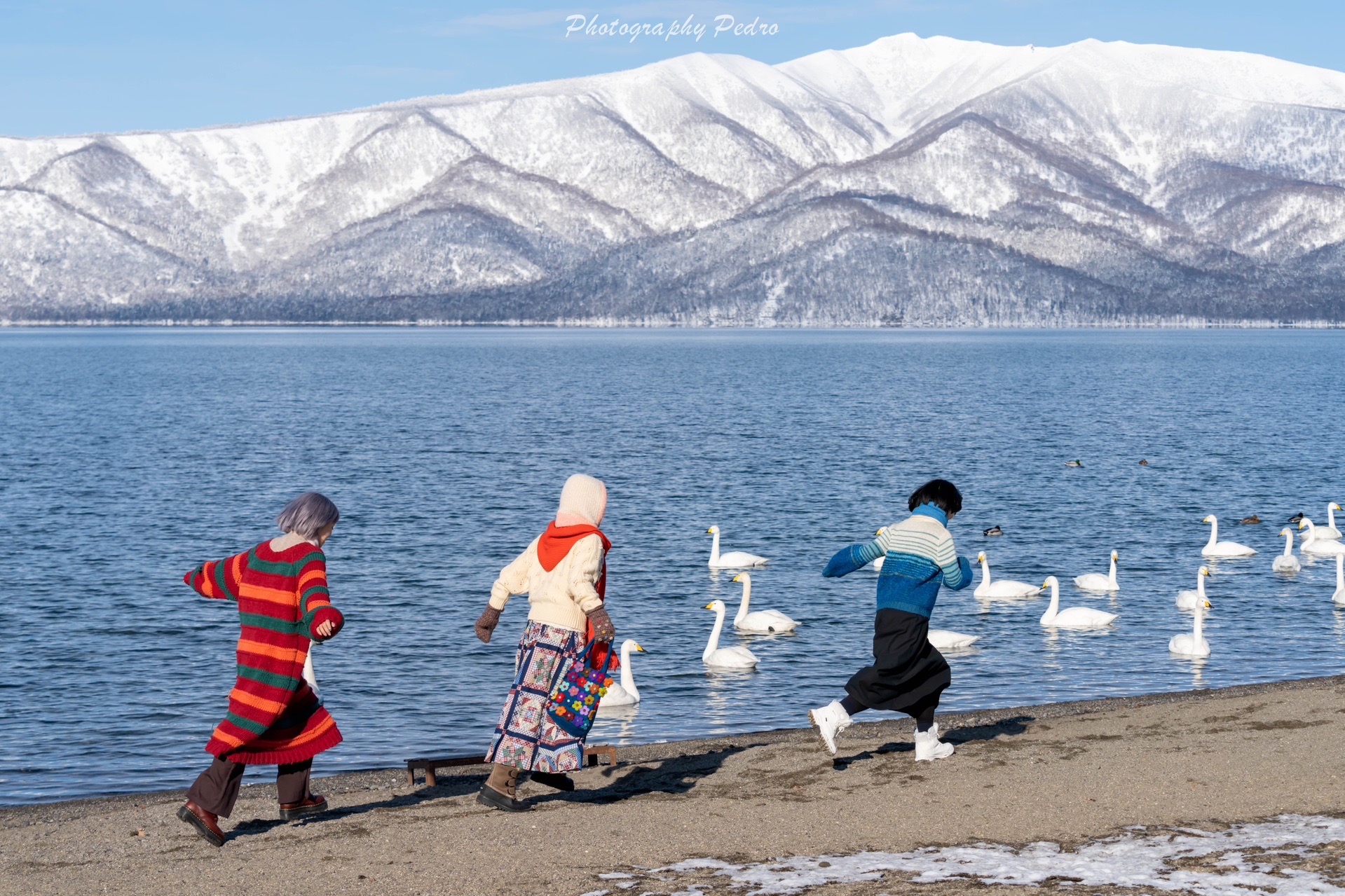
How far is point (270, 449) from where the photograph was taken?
63.5 metres

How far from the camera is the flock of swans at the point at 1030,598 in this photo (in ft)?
71.2

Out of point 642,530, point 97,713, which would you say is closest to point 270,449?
point 642,530

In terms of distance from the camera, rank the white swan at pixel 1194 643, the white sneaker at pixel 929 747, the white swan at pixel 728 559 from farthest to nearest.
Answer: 1. the white swan at pixel 728 559
2. the white swan at pixel 1194 643
3. the white sneaker at pixel 929 747

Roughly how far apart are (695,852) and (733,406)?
83.7 metres

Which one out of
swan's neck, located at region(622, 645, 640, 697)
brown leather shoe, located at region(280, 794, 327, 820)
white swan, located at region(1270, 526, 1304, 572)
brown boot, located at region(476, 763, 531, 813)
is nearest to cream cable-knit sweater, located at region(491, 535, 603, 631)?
brown boot, located at region(476, 763, 531, 813)

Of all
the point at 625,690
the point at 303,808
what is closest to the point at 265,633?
the point at 303,808

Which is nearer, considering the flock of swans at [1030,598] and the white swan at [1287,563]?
the flock of swans at [1030,598]

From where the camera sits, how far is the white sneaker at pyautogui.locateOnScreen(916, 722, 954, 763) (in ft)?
40.4

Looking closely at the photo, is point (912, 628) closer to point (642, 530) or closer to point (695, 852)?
point (695, 852)

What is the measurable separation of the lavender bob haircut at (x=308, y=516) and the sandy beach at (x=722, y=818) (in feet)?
7.49

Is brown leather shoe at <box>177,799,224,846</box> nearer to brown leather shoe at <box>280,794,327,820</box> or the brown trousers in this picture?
the brown trousers

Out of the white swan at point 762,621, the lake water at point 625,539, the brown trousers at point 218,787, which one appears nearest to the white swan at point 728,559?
the lake water at point 625,539

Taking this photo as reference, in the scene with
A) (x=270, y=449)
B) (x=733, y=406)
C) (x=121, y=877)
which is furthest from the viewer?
(x=733, y=406)

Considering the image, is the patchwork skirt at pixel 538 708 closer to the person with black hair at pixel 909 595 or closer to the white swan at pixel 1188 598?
the person with black hair at pixel 909 595
